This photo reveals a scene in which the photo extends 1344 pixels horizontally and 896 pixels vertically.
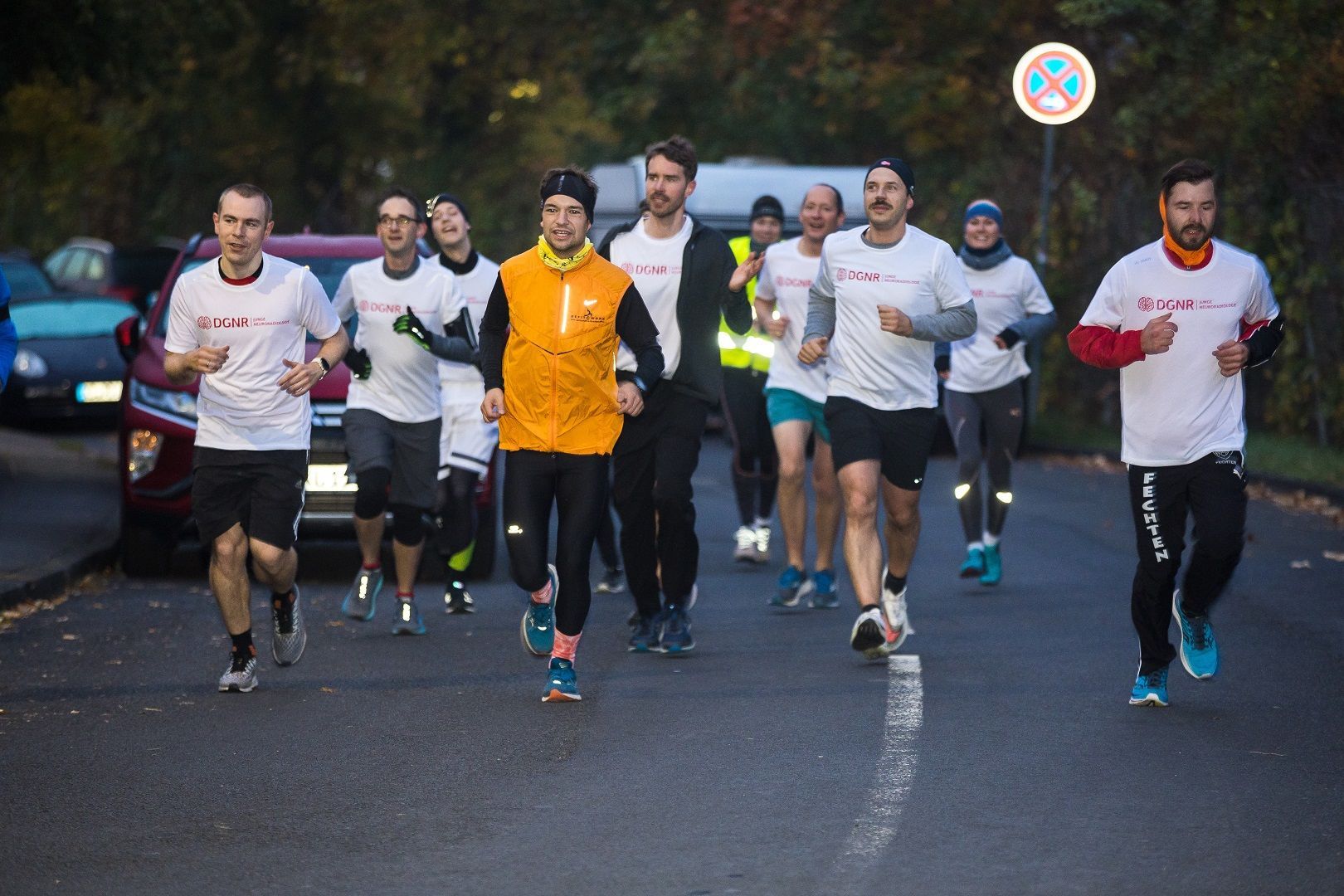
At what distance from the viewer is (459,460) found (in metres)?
10.9

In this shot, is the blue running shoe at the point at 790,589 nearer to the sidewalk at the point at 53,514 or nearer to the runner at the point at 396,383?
the runner at the point at 396,383

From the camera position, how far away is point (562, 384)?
27.7ft

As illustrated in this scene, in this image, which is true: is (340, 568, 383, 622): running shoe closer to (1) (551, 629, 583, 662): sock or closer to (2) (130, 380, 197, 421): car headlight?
(2) (130, 380, 197, 421): car headlight

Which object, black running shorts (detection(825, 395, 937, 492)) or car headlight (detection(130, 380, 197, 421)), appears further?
car headlight (detection(130, 380, 197, 421))

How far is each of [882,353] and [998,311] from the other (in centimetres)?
311

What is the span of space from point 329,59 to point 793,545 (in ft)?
73.9

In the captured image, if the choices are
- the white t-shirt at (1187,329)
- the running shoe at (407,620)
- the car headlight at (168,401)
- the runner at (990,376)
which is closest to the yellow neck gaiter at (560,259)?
the white t-shirt at (1187,329)

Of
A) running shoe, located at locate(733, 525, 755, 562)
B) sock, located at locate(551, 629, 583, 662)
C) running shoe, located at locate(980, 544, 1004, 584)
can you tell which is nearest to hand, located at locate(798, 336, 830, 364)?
sock, located at locate(551, 629, 583, 662)

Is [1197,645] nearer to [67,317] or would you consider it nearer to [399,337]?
[399,337]

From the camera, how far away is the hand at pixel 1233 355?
8.00 m

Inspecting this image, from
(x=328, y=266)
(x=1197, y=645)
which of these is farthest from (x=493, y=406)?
(x=328, y=266)

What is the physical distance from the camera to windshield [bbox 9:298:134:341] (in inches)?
929

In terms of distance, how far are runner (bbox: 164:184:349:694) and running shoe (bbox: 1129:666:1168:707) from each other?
3.42 m

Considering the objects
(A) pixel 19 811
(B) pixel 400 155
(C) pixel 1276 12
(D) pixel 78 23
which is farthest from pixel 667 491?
(B) pixel 400 155
